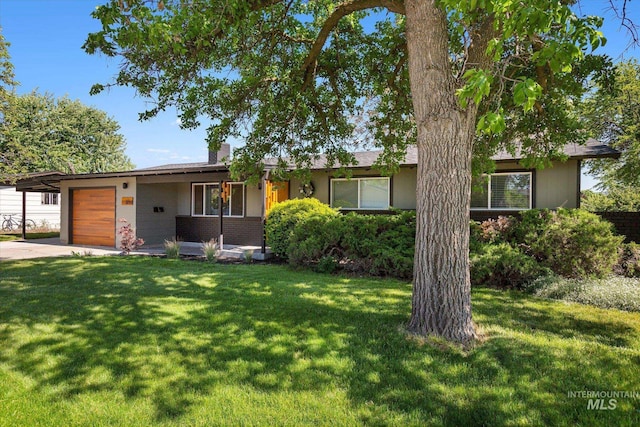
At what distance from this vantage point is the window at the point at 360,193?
12.9 m

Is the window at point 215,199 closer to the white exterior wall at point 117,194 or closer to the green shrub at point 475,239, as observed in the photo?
the white exterior wall at point 117,194

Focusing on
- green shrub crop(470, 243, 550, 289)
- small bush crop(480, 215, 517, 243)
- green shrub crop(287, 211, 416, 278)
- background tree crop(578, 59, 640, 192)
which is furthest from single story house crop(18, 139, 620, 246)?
background tree crop(578, 59, 640, 192)

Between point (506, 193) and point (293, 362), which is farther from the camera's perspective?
point (506, 193)

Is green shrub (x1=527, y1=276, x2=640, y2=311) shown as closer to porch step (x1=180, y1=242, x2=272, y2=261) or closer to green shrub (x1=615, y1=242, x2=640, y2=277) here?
green shrub (x1=615, y1=242, x2=640, y2=277)

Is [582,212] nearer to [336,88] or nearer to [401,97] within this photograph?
[401,97]

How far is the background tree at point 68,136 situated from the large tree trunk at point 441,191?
3062 cm

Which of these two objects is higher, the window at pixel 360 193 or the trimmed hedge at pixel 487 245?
the window at pixel 360 193

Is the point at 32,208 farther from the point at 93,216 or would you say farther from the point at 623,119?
the point at 623,119

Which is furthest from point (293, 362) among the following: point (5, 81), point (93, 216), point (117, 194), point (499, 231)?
point (5, 81)

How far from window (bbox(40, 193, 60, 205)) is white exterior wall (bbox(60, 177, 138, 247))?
11.4 metres

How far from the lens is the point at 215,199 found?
14.9 meters

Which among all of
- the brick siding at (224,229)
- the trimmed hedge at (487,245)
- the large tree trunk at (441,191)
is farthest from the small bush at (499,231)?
the brick siding at (224,229)

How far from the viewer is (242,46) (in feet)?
21.9

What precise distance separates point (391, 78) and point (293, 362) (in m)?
5.93
